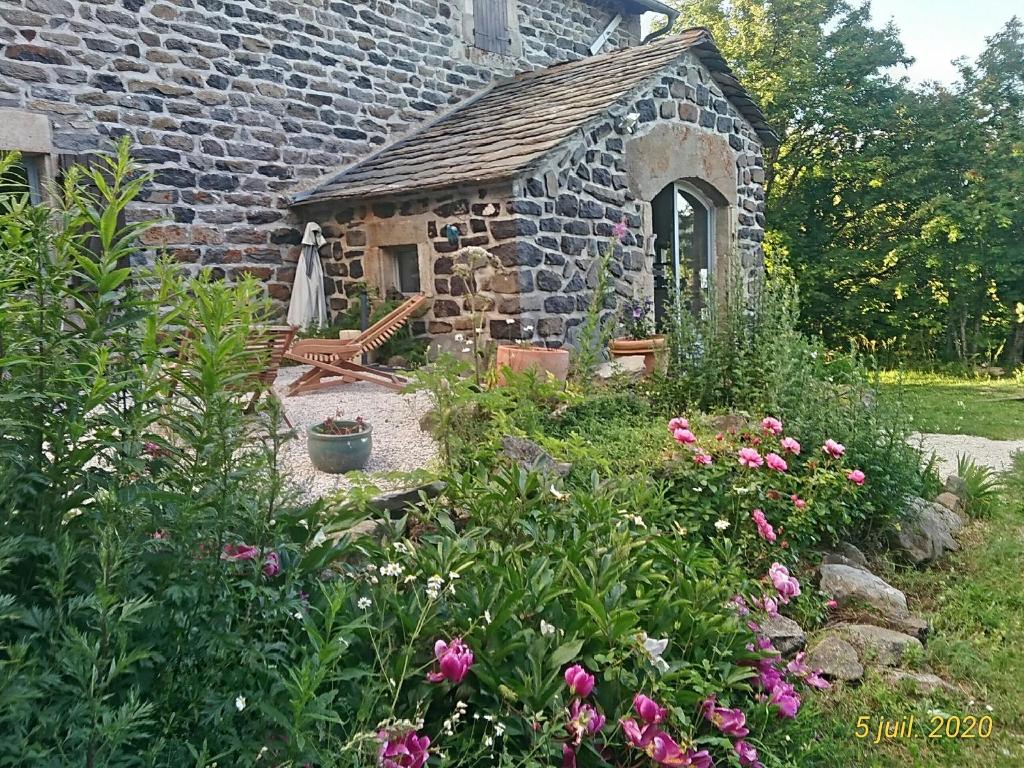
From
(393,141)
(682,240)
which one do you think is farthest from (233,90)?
(682,240)

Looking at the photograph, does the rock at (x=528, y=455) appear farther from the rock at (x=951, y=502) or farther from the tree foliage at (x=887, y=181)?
the tree foliage at (x=887, y=181)

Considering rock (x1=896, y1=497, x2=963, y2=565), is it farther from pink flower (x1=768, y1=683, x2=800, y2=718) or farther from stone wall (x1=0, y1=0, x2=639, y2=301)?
stone wall (x1=0, y1=0, x2=639, y2=301)

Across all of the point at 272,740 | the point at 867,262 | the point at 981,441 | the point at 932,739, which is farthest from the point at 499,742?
the point at 867,262

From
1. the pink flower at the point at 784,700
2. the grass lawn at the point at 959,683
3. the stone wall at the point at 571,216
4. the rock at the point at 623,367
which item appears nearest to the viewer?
the pink flower at the point at 784,700

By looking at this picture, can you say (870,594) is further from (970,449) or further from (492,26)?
(492,26)

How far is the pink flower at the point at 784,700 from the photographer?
8.58 ft

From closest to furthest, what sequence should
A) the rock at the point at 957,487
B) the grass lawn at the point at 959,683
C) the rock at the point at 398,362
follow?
the grass lawn at the point at 959,683
the rock at the point at 957,487
the rock at the point at 398,362

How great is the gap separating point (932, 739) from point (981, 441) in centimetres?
558

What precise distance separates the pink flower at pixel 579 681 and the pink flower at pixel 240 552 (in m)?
0.90

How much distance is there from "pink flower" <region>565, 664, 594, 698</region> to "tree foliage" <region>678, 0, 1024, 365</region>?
41.3 ft

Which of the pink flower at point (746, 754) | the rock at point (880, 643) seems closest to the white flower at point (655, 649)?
the pink flower at point (746, 754)

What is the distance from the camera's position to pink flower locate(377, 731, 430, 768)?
5.96 ft

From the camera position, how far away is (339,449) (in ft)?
14.7

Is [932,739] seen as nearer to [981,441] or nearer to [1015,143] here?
[981,441]
